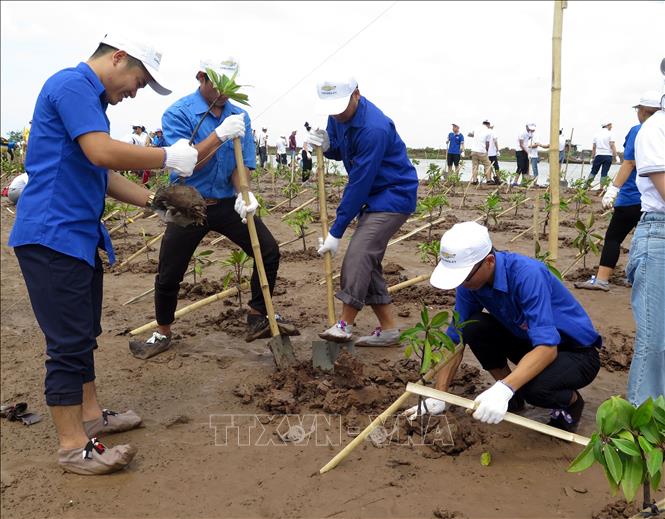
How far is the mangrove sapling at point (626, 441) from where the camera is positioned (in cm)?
171

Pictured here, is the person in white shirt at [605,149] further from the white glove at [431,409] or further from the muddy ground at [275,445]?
the white glove at [431,409]

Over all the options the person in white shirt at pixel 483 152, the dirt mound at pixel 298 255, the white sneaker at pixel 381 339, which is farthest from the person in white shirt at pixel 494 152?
the white sneaker at pixel 381 339

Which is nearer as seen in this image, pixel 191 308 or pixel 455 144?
pixel 191 308

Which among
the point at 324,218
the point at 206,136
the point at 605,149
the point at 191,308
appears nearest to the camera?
the point at 206,136

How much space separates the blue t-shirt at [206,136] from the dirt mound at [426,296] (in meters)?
2.04

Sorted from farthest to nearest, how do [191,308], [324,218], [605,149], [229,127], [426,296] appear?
[605,149]
[426,296]
[191,308]
[324,218]
[229,127]

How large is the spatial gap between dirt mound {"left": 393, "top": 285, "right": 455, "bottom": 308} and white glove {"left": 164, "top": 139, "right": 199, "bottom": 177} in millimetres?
2665

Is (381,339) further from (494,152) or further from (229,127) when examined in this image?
(494,152)

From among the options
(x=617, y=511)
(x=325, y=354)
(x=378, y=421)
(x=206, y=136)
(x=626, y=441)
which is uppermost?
(x=206, y=136)

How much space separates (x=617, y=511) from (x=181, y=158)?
2.33 metres

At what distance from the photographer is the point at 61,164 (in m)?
2.33

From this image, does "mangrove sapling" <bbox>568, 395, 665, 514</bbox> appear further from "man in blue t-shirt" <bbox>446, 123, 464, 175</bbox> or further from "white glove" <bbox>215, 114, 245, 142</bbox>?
"man in blue t-shirt" <bbox>446, 123, 464, 175</bbox>

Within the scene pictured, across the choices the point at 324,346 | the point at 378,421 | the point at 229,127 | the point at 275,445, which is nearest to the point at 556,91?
the point at 229,127

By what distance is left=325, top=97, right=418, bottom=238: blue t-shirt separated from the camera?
342cm
